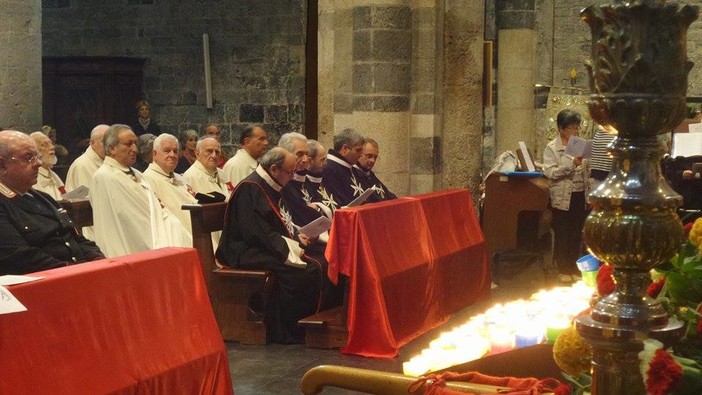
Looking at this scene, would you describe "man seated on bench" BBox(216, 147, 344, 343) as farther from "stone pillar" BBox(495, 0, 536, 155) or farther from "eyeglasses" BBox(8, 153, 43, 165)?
"stone pillar" BBox(495, 0, 536, 155)

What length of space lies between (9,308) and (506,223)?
7861 millimetres

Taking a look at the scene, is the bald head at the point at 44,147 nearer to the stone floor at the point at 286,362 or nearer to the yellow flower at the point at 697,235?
the stone floor at the point at 286,362

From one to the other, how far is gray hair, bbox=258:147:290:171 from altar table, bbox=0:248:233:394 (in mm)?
2958

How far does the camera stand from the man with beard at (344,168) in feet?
31.2

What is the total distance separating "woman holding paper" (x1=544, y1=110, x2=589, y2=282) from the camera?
11.1 m

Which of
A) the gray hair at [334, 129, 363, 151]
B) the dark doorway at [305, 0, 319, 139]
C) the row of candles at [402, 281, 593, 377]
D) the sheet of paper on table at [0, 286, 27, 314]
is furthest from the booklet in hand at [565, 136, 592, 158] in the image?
the sheet of paper on table at [0, 286, 27, 314]

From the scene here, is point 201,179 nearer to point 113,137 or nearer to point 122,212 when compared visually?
point 122,212

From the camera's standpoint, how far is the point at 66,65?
61.9 feet

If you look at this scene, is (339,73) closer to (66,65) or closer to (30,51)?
(30,51)

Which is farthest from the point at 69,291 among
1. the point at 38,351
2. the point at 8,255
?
the point at 8,255

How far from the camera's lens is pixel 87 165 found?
9.91 meters

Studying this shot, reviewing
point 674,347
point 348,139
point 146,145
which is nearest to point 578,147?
point 348,139

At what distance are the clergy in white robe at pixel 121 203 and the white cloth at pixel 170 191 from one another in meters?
0.64

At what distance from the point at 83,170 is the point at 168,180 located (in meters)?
1.27
